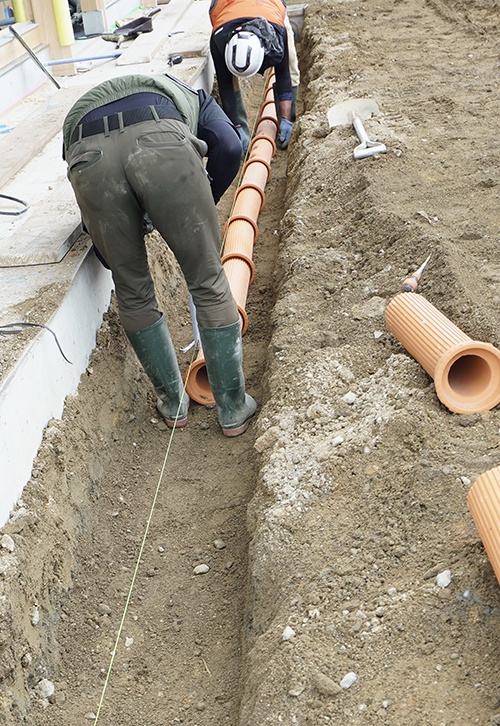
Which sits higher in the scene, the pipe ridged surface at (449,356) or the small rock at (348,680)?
the pipe ridged surface at (449,356)

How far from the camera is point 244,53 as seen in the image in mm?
6066

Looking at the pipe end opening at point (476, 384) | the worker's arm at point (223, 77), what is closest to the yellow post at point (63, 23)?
the worker's arm at point (223, 77)

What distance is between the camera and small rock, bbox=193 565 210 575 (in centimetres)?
350

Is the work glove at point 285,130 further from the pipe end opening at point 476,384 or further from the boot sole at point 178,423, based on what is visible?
the pipe end opening at point 476,384

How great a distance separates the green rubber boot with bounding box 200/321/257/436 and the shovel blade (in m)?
3.33

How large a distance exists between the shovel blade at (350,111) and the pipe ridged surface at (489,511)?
4.84 meters

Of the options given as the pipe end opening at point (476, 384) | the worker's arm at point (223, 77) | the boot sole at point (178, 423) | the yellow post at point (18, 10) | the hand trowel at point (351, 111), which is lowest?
the boot sole at point (178, 423)

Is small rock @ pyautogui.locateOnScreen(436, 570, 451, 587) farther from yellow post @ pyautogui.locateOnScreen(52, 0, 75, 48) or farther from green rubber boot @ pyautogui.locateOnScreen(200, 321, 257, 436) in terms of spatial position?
yellow post @ pyautogui.locateOnScreen(52, 0, 75, 48)

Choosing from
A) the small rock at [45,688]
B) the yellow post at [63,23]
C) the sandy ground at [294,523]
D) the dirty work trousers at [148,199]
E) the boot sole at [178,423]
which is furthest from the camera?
the yellow post at [63,23]

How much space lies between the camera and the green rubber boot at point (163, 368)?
13.1 ft

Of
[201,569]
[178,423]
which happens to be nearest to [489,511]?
[201,569]

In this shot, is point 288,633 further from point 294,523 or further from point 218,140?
point 218,140

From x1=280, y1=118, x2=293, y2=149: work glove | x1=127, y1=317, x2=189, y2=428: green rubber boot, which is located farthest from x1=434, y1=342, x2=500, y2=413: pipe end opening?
x1=280, y1=118, x2=293, y2=149: work glove

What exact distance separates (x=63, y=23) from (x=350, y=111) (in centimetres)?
349
